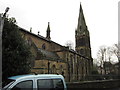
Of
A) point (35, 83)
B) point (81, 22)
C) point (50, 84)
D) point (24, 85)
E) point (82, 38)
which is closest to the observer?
point (24, 85)

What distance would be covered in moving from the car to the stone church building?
25.7 ft

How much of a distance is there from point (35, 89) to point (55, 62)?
19.1m

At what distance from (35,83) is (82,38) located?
47.0 m

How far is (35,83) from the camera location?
465cm

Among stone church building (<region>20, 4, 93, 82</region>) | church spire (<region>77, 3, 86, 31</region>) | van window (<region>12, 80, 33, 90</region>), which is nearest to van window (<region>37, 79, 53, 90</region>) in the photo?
van window (<region>12, 80, 33, 90</region>)

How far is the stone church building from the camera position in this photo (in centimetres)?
2083

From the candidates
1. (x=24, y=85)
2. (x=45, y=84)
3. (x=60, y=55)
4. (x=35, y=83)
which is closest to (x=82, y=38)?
(x=60, y=55)

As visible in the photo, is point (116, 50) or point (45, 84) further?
point (116, 50)

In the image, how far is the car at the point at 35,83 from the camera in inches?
174

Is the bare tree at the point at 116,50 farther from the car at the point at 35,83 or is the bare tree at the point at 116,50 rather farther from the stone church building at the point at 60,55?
the car at the point at 35,83

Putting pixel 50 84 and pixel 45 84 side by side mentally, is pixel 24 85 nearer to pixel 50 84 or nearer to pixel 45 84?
pixel 45 84

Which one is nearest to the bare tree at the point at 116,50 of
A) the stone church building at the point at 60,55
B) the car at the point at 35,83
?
the stone church building at the point at 60,55

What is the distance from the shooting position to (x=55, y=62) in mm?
23578

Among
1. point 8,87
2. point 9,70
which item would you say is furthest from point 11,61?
point 8,87
